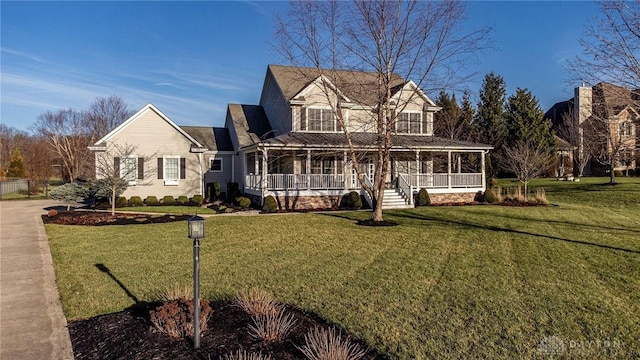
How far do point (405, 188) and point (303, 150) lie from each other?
561 cm

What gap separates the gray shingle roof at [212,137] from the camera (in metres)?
26.0

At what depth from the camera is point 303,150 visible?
21.3 metres

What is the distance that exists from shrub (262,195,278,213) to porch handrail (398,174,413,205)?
22.1 ft

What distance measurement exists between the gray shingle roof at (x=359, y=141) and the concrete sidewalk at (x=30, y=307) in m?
11.1

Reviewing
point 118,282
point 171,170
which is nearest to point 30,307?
point 118,282

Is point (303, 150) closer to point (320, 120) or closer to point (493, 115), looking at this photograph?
point (320, 120)

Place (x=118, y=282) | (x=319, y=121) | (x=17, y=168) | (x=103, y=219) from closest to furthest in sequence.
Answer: (x=118, y=282) < (x=103, y=219) < (x=319, y=121) < (x=17, y=168)

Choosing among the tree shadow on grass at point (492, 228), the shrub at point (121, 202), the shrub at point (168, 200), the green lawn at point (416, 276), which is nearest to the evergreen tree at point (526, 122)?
the tree shadow on grass at point (492, 228)

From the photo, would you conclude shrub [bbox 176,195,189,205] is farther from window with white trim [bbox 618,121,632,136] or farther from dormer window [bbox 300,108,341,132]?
window with white trim [bbox 618,121,632,136]

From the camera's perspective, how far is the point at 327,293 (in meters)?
6.13

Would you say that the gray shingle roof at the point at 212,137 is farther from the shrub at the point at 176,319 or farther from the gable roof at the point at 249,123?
the shrub at the point at 176,319

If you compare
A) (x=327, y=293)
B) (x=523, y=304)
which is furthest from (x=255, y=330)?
(x=523, y=304)

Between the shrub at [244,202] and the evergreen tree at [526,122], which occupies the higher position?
the evergreen tree at [526,122]

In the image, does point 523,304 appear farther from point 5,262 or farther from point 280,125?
point 280,125
